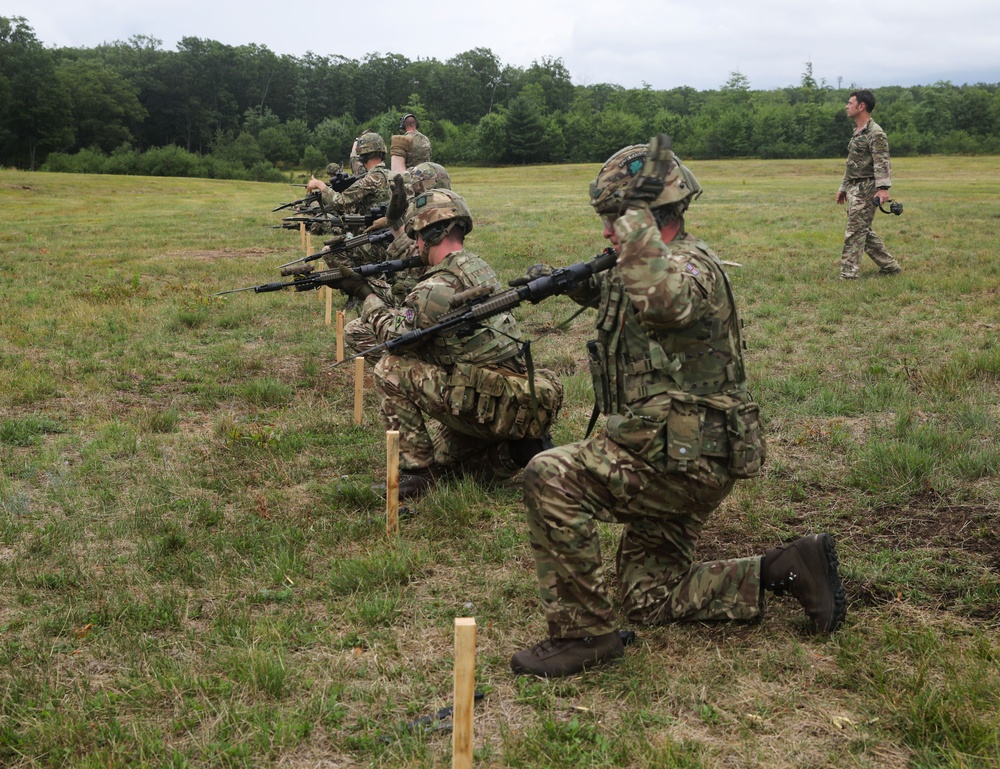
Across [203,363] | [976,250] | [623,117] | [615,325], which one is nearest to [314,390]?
[203,363]

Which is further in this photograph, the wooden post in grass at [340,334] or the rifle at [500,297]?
the wooden post in grass at [340,334]

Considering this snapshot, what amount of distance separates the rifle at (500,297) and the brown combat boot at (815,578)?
5.39 feet

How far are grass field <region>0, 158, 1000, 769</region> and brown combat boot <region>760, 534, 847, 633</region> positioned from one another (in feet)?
0.39

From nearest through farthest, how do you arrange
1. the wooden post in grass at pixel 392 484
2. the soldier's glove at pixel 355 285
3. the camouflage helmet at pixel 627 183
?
1. the camouflage helmet at pixel 627 183
2. the wooden post in grass at pixel 392 484
3. the soldier's glove at pixel 355 285

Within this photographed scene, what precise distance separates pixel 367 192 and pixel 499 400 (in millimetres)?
7288

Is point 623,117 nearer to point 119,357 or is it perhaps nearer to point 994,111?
point 994,111

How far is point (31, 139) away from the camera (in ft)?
237

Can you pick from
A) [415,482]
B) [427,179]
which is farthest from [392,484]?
[427,179]

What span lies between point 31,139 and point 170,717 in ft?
261

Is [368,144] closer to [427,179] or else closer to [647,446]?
[427,179]

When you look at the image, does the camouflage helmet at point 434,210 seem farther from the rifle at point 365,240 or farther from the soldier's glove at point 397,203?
the rifle at point 365,240

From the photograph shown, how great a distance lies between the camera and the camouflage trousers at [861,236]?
1320 centimetres

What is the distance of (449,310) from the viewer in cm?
606

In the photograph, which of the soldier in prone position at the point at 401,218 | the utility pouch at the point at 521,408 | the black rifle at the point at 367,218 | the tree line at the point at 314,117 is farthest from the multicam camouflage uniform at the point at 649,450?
the tree line at the point at 314,117
